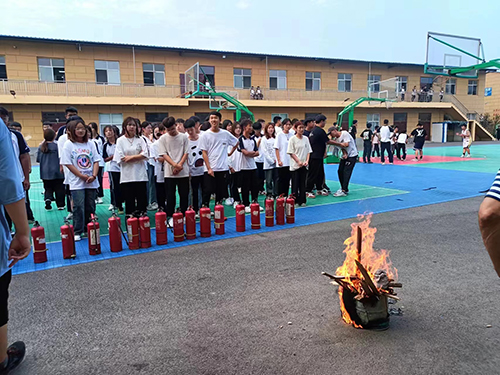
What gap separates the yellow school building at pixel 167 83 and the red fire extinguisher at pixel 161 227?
2255cm

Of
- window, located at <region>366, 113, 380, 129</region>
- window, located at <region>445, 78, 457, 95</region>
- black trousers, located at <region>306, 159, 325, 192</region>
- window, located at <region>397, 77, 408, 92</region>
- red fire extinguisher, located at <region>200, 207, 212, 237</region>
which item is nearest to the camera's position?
red fire extinguisher, located at <region>200, 207, 212, 237</region>

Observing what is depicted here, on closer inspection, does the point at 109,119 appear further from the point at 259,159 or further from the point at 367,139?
the point at 259,159

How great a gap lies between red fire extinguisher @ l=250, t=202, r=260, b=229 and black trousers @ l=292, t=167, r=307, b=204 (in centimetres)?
199

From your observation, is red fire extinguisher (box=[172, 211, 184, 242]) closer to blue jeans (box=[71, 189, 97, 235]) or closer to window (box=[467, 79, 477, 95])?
blue jeans (box=[71, 189, 97, 235])

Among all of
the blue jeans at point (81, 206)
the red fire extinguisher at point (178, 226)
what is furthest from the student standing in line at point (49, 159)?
the red fire extinguisher at point (178, 226)

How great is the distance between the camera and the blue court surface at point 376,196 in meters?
6.04

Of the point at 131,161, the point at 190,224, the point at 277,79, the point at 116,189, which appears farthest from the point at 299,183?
the point at 277,79

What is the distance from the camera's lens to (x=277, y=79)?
33625mm

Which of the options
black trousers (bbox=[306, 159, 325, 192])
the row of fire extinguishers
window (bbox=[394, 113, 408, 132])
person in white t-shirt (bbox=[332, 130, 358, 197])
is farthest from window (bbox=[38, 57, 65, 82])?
window (bbox=[394, 113, 408, 132])

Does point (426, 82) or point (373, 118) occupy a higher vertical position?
point (426, 82)

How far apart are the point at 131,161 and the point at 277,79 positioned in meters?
28.7

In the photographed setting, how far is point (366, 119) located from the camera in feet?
123

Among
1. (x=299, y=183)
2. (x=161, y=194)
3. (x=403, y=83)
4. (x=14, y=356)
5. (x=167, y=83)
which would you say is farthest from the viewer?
(x=403, y=83)

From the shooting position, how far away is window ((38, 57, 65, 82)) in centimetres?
2608
